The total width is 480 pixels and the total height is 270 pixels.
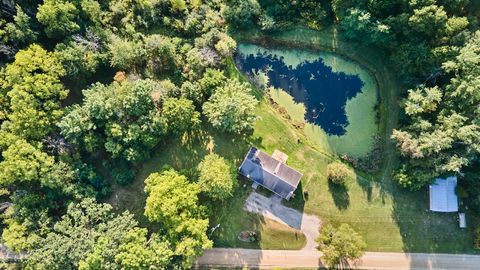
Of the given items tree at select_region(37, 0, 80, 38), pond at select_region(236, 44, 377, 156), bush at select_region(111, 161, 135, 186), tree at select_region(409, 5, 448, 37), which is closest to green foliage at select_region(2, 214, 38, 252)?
bush at select_region(111, 161, 135, 186)

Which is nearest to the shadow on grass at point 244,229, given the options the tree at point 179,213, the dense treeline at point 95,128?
the dense treeline at point 95,128

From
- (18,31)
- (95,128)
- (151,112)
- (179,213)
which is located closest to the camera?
(18,31)

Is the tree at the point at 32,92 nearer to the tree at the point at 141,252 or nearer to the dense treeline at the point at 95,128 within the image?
the dense treeline at the point at 95,128

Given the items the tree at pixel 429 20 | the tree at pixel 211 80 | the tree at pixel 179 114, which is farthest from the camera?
the tree at pixel 211 80

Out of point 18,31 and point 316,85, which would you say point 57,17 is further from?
point 316,85

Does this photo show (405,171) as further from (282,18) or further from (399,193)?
(282,18)

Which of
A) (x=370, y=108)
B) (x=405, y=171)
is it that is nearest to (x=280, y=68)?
(x=370, y=108)

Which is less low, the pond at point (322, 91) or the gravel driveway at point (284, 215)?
the pond at point (322, 91)

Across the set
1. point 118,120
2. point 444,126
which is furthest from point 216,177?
point 444,126
